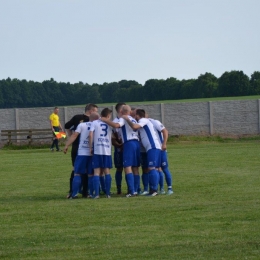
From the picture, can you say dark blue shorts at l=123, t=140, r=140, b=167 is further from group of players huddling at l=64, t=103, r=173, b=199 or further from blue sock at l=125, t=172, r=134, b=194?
blue sock at l=125, t=172, r=134, b=194

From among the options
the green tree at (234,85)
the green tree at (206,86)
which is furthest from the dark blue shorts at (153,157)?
the green tree at (206,86)

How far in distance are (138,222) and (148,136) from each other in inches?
165

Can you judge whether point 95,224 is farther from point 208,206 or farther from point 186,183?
point 186,183

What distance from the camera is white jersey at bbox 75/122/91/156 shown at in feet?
50.6

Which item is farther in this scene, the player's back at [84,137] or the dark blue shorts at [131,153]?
the player's back at [84,137]

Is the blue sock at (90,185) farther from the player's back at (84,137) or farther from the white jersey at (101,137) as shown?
the white jersey at (101,137)

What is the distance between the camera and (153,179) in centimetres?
1534

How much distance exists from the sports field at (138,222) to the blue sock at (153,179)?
29cm

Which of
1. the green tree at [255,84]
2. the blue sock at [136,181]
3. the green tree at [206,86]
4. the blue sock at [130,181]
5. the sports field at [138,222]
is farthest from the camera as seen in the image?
the green tree at [206,86]

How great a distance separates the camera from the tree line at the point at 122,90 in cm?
6794

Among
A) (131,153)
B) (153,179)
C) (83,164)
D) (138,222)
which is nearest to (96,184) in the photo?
(83,164)

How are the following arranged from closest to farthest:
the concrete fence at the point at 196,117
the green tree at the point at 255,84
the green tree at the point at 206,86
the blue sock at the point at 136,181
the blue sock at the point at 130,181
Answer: the blue sock at the point at 130,181 → the blue sock at the point at 136,181 → the concrete fence at the point at 196,117 → the green tree at the point at 255,84 → the green tree at the point at 206,86

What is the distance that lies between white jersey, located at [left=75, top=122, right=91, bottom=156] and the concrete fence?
92.1ft

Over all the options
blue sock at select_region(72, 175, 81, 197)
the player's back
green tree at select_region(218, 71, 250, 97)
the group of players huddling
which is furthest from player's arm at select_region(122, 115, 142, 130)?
green tree at select_region(218, 71, 250, 97)
